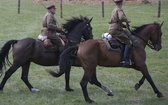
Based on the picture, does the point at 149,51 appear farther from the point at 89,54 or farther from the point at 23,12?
the point at 23,12

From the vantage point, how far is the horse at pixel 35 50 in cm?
1065

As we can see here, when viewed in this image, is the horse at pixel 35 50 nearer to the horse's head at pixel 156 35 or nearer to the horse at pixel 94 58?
the horse at pixel 94 58

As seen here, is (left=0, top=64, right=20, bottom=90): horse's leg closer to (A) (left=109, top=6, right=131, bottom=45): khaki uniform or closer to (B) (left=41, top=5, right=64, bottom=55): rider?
(B) (left=41, top=5, right=64, bottom=55): rider

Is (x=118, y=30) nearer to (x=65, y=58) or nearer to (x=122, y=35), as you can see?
(x=122, y=35)

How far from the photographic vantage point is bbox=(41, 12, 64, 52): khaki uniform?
10.6 metres

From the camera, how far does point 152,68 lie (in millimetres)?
→ 14414

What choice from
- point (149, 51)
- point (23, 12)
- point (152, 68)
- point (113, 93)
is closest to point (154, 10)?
point (23, 12)

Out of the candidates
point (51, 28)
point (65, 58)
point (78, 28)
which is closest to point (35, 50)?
point (51, 28)

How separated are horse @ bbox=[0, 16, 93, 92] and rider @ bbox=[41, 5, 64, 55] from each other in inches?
9.2

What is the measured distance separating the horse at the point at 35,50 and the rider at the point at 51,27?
9.2 inches

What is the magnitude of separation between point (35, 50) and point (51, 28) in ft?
2.56

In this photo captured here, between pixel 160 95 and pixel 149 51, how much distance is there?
797cm

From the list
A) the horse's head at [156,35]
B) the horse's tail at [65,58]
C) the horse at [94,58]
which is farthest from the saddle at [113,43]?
the horse's head at [156,35]

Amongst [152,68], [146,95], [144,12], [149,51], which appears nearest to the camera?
[146,95]
